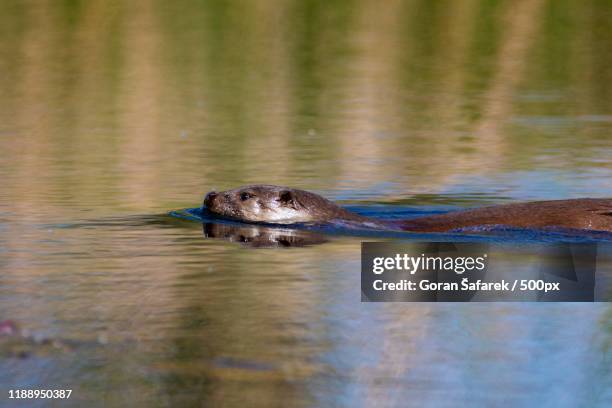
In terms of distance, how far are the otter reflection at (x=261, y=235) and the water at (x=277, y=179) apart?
0.08 metres

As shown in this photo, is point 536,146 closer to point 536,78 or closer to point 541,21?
point 536,78

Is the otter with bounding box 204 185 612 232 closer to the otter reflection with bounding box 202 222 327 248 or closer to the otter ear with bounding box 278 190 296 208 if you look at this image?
the otter ear with bounding box 278 190 296 208

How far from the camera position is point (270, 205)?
11.0 m

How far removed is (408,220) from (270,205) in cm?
112

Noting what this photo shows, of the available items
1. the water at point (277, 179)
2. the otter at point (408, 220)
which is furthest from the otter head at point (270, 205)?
the water at point (277, 179)

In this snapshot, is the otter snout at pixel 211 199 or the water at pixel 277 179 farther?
the otter snout at pixel 211 199

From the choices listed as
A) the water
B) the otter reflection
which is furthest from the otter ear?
the water

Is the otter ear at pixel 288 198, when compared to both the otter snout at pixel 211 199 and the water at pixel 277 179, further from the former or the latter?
the water at pixel 277 179

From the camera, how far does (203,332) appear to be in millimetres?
6969

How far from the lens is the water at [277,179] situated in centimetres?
632

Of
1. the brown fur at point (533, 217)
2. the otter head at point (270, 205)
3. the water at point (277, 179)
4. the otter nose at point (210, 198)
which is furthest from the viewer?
the otter nose at point (210, 198)

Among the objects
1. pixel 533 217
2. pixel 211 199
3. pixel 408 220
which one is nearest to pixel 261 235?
pixel 211 199

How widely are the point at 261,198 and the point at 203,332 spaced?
4060 millimetres

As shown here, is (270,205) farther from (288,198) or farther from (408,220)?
(408,220)
